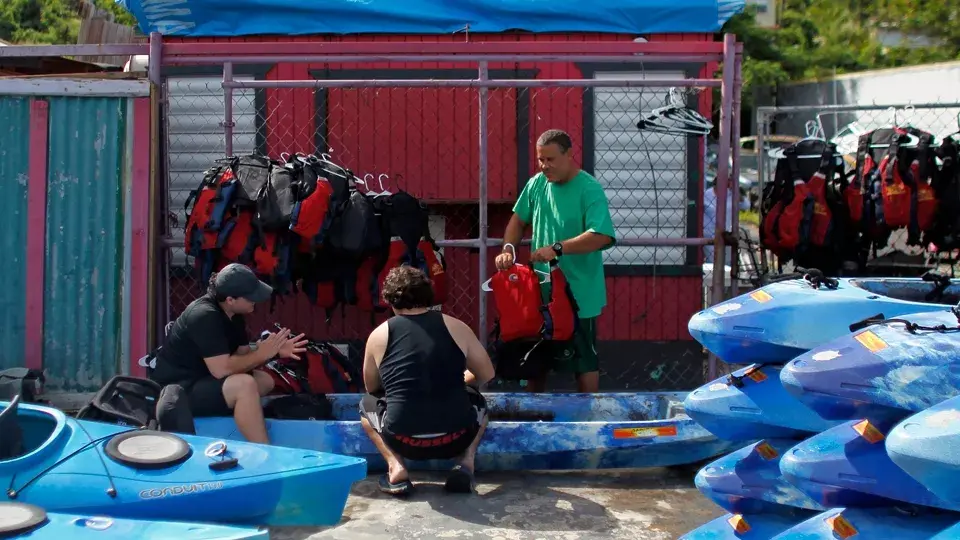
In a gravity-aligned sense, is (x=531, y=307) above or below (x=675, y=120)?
below

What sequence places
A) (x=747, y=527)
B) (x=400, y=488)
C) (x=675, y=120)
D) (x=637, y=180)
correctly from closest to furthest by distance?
(x=747, y=527)
(x=400, y=488)
(x=675, y=120)
(x=637, y=180)

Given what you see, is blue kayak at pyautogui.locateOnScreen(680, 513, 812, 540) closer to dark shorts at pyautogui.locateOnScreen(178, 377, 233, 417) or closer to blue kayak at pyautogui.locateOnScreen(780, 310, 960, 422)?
blue kayak at pyautogui.locateOnScreen(780, 310, 960, 422)

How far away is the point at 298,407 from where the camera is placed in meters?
6.75

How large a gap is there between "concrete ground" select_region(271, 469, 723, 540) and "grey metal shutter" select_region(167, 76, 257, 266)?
3.45 metres

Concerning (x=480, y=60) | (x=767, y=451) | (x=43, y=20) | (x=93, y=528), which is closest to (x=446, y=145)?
(x=480, y=60)

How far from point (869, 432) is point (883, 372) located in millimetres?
243

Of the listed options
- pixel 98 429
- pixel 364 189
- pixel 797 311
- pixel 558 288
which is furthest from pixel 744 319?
pixel 364 189

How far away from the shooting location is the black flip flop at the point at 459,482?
599cm

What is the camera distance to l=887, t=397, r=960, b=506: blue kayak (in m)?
3.59

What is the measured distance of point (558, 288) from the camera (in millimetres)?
Result: 7043

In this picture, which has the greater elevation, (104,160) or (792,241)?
(104,160)

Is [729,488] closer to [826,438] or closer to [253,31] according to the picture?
[826,438]

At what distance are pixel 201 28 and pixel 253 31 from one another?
16.1 inches

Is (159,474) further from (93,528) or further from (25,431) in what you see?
(25,431)
